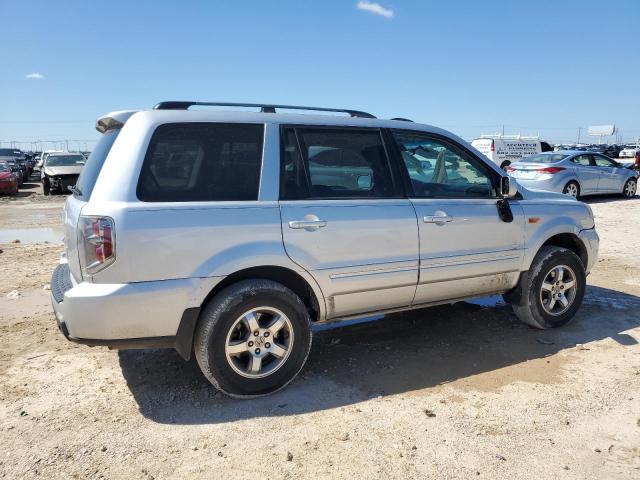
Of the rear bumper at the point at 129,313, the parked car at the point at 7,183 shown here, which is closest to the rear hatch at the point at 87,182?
the rear bumper at the point at 129,313

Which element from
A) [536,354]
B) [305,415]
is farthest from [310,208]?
[536,354]

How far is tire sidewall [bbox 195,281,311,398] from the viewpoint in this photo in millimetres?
3422

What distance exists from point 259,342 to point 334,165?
1.40 metres

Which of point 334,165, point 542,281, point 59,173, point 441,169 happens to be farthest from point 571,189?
point 59,173

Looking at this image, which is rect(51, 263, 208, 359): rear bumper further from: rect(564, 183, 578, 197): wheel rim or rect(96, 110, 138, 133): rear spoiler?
rect(564, 183, 578, 197): wheel rim

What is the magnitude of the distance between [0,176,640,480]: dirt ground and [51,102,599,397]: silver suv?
1.36 ft

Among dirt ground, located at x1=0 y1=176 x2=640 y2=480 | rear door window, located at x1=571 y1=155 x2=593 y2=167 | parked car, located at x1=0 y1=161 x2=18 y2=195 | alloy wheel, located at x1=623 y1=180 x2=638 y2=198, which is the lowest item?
dirt ground, located at x1=0 y1=176 x2=640 y2=480

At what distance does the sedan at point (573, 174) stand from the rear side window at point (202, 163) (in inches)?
490

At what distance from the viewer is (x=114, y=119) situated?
3.58 metres

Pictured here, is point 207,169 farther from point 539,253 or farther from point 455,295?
point 539,253

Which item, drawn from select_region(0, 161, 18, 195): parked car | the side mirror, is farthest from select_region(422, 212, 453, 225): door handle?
select_region(0, 161, 18, 195): parked car

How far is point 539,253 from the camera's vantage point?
194 inches

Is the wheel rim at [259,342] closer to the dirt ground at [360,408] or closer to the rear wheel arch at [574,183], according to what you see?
the dirt ground at [360,408]

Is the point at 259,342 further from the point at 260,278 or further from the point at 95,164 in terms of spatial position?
the point at 95,164
